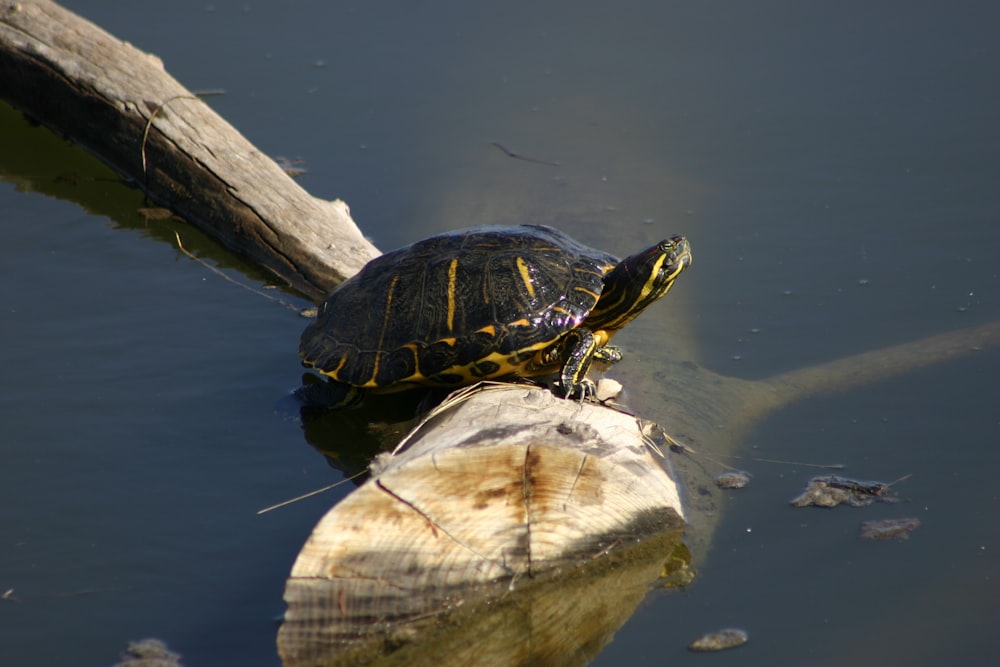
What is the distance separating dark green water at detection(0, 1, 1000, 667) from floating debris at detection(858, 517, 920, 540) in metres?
0.06

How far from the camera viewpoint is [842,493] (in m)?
4.15

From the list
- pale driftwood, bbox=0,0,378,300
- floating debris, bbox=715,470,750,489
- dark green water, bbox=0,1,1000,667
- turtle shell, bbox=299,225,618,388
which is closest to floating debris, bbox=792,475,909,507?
dark green water, bbox=0,1,1000,667

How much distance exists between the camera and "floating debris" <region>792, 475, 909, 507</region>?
4109 millimetres

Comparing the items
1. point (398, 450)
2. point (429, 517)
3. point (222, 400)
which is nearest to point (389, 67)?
point (222, 400)

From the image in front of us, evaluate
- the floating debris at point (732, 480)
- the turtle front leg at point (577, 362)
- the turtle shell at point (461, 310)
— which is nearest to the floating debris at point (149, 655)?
the turtle shell at point (461, 310)

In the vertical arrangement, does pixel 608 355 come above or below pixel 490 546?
above

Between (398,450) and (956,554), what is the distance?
7.00 feet

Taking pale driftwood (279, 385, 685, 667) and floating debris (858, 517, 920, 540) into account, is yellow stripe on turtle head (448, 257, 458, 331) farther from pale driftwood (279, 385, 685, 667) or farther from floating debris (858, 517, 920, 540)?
floating debris (858, 517, 920, 540)

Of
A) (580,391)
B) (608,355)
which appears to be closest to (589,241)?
(608,355)

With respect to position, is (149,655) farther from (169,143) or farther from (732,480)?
(169,143)

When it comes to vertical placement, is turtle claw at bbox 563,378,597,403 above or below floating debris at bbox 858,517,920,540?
above

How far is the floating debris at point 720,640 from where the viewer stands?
3.45 metres

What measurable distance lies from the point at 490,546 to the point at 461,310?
47.9 inches

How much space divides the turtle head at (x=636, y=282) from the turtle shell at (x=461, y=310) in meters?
0.09
